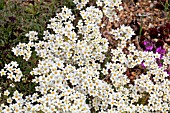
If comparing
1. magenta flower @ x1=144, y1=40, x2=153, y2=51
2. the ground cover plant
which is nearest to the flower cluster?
the ground cover plant

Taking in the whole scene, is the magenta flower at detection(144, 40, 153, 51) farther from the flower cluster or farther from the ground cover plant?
the flower cluster

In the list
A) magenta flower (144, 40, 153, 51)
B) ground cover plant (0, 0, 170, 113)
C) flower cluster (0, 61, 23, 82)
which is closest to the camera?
ground cover plant (0, 0, 170, 113)

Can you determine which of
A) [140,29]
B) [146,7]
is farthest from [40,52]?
[146,7]

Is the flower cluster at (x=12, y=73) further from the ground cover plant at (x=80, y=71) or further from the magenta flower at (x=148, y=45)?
the magenta flower at (x=148, y=45)

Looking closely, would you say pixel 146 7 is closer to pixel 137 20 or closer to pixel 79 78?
pixel 137 20

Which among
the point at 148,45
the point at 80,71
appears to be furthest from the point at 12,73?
the point at 148,45

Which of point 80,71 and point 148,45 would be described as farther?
point 148,45

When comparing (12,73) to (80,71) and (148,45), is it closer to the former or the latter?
(80,71)

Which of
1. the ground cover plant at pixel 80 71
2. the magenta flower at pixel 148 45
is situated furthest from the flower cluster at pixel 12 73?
the magenta flower at pixel 148 45
